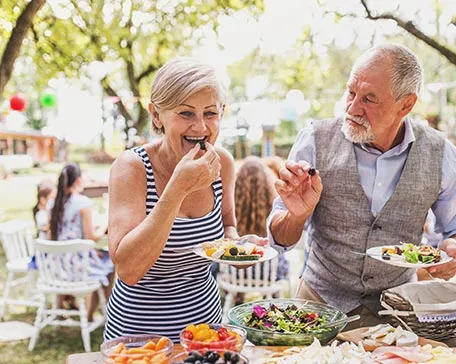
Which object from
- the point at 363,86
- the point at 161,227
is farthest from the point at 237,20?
the point at 161,227

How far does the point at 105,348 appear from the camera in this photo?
5.05ft

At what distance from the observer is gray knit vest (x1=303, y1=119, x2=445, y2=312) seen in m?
2.17

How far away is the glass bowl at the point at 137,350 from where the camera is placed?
149 cm

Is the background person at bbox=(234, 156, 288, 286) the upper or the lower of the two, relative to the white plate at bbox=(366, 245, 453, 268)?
lower

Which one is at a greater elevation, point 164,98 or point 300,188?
point 164,98

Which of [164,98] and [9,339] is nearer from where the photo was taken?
[164,98]

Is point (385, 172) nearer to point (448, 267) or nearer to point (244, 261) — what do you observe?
point (448, 267)

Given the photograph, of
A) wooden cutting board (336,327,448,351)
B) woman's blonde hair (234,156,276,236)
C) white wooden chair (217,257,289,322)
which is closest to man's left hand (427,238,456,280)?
wooden cutting board (336,327,448,351)

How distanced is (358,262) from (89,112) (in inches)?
732

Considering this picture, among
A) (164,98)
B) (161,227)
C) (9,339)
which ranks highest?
(164,98)

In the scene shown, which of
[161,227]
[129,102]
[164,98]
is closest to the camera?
[161,227]

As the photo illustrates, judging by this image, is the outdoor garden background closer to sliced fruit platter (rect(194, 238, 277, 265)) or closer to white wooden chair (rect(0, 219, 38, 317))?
white wooden chair (rect(0, 219, 38, 317))

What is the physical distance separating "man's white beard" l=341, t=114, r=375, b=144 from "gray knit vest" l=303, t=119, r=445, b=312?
75 mm

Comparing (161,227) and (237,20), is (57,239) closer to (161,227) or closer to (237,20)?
(237,20)
